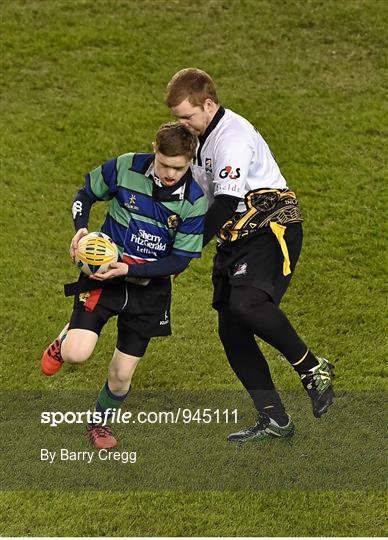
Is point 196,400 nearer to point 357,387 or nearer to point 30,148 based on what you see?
point 357,387

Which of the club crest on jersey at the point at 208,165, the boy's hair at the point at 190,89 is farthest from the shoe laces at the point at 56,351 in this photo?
the boy's hair at the point at 190,89

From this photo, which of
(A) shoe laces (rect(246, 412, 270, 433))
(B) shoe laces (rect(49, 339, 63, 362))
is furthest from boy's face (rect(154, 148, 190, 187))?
(A) shoe laces (rect(246, 412, 270, 433))

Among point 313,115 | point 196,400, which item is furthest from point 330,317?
point 313,115

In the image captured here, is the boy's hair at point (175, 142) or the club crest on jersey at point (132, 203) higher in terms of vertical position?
the boy's hair at point (175, 142)

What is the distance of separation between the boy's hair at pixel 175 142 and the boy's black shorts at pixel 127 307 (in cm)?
92

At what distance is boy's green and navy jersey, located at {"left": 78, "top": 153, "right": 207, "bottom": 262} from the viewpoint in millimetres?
7352

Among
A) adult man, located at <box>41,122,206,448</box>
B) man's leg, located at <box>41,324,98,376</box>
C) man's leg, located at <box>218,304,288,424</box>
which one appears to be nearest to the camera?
adult man, located at <box>41,122,206,448</box>

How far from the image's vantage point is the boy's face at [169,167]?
7.16m

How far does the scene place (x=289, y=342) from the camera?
25.3 ft

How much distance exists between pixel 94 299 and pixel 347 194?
486 centimetres

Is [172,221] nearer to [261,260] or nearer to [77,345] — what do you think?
[261,260]

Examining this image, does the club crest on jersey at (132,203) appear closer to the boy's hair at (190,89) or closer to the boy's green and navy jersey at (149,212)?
the boy's green and navy jersey at (149,212)

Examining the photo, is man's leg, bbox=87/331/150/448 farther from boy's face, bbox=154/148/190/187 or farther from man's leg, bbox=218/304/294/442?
boy's face, bbox=154/148/190/187

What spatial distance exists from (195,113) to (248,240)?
94 centimetres
